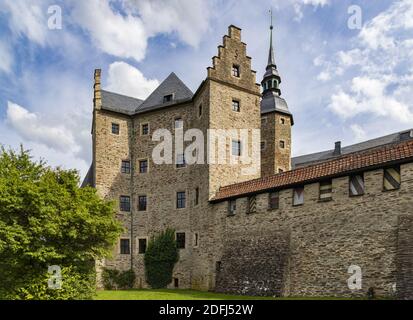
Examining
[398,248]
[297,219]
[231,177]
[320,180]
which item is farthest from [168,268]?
[398,248]

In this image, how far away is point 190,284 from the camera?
26484 millimetres

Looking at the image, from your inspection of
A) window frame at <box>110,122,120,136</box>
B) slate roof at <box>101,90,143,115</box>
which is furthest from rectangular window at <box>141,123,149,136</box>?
window frame at <box>110,122,120,136</box>

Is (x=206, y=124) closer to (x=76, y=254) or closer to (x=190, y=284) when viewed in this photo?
(x=190, y=284)

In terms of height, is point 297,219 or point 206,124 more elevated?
point 206,124

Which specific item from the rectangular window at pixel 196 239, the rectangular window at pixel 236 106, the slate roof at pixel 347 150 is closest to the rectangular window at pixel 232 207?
the rectangular window at pixel 196 239

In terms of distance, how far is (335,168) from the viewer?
1806cm

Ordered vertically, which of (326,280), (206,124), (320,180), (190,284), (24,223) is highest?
(206,124)

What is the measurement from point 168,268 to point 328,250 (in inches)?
534

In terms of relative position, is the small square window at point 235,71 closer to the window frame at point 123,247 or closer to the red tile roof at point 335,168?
the red tile roof at point 335,168

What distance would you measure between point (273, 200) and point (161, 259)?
437 inches

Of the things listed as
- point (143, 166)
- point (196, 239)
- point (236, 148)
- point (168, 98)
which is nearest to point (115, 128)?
point (143, 166)

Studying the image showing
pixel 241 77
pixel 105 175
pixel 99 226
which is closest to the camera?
pixel 99 226

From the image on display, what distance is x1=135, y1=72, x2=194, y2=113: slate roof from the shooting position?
3148 cm

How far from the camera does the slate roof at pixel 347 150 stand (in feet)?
152
